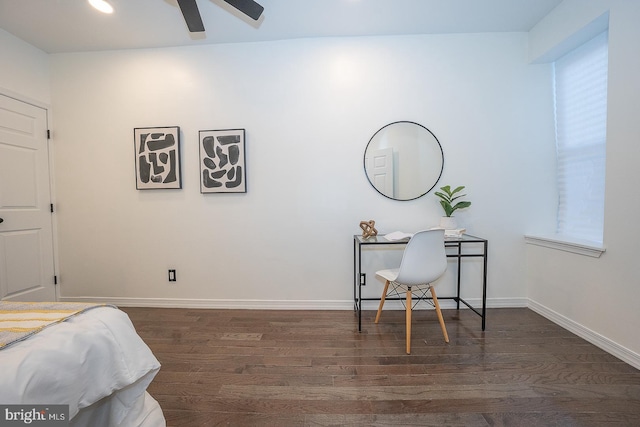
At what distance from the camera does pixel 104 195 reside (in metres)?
2.71

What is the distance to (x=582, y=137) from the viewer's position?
222 cm

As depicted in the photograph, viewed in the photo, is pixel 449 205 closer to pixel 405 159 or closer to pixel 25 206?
pixel 405 159

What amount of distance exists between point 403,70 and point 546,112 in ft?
4.66

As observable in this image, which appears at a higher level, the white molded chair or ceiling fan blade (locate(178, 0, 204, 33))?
ceiling fan blade (locate(178, 0, 204, 33))

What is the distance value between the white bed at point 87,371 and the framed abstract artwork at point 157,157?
1.80 metres

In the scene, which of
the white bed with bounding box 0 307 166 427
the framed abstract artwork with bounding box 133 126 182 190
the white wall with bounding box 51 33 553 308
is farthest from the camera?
the framed abstract artwork with bounding box 133 126 182 190

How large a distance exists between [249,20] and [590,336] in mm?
3770

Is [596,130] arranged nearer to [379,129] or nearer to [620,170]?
[620,170]

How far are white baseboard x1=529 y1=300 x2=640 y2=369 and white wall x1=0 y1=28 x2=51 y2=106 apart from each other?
17.6 feet

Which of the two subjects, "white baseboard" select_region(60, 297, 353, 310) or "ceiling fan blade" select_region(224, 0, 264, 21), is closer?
"ceiling fan blade" select_region(224, 0, 264, 21)

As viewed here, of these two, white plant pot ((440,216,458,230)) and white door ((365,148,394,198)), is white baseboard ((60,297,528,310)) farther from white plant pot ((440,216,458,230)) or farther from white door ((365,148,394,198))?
white door ((365,148,394,198))

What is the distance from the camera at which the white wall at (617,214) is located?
5.47 ft

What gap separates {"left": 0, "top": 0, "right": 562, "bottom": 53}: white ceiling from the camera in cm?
210

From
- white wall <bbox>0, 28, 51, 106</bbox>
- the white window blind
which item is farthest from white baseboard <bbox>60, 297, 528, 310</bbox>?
white wall <bbox>0, 28, 51, 106</bbox>
